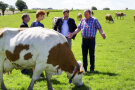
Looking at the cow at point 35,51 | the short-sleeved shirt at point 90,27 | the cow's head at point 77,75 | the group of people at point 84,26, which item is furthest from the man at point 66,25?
the cow at point 35,51

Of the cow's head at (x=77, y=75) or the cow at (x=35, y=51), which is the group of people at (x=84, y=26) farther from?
the cow at (x=35, y=51)

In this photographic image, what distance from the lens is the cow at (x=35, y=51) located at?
465 cm

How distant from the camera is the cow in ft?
15.3

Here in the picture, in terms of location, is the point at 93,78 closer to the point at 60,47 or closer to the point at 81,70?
the point at 81,70

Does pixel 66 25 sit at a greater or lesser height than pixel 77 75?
greater

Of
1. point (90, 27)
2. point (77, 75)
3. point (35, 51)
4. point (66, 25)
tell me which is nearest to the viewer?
point (35, 51)

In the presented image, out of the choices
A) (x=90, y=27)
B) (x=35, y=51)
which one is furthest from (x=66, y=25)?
(x=35, y=51)

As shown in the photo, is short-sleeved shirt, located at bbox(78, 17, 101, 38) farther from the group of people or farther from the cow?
the cow

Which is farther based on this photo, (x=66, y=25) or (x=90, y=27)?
(x=66, y=25)

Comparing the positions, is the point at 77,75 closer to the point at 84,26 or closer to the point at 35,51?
the point at 35,51

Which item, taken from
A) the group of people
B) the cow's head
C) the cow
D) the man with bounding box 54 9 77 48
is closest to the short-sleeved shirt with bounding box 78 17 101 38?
the group of people

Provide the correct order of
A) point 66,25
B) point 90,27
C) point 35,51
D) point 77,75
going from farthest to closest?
point 66,25 < point 90,27 < point 77,75 < point 35,51

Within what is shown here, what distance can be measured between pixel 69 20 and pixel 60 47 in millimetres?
2644

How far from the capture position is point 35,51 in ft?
15.2
